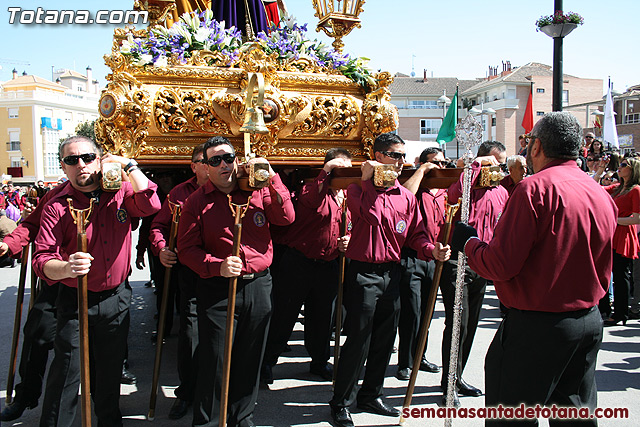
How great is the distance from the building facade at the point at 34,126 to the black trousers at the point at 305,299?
149ft

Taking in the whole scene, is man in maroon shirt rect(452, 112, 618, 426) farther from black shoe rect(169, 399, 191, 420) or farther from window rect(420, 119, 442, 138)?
window rect(420, 119, 442, 138)

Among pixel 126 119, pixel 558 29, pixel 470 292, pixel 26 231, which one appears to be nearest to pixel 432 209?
pixel 470 292

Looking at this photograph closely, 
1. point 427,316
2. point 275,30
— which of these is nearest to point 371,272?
point 427,316

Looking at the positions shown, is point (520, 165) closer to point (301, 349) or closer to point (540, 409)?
point (540, 409)

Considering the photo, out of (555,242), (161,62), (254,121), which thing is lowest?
(555,242)

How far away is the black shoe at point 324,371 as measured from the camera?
5160 mm

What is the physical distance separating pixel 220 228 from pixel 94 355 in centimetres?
123

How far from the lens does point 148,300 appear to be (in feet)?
28.3

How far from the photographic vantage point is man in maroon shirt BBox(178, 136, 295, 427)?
3.72 m

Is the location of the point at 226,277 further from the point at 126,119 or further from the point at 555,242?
the point at 555,242

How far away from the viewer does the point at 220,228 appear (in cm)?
380

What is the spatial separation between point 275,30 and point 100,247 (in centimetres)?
292

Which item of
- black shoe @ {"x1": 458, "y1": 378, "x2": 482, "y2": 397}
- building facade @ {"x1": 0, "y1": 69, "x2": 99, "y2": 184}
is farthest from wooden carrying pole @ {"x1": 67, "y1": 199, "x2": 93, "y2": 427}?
building facade @ {"x1": 0, "y1": 69, "x2": 99, "y2": 184}

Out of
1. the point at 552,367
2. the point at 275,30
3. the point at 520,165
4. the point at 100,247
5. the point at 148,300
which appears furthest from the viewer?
the point at 148,300
